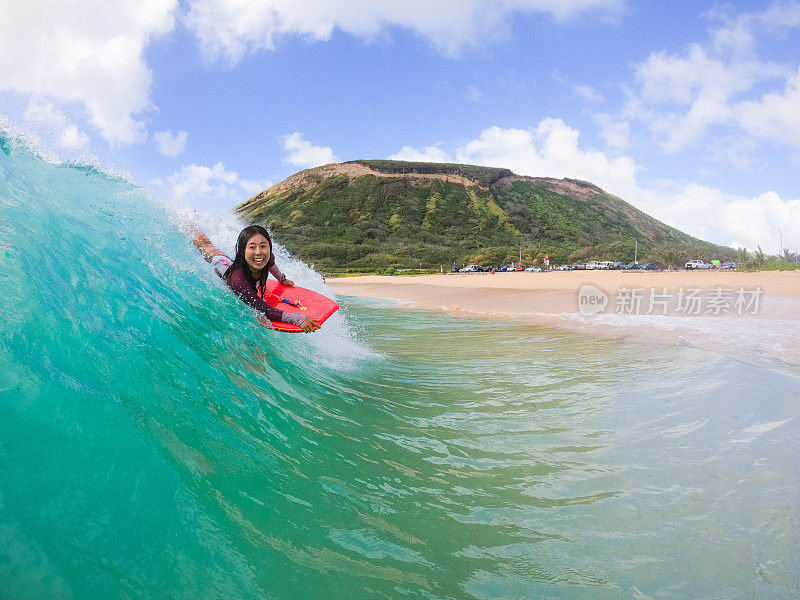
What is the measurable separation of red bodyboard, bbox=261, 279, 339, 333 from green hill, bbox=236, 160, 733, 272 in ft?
181

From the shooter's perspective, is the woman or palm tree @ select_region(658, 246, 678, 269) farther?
palm tree @ select_region(658, 246, 678, 269)

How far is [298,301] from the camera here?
19.5 feet

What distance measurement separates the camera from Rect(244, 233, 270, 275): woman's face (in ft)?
16.8

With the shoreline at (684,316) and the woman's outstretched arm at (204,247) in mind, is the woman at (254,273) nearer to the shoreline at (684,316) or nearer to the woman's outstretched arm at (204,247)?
the woman's outstretched arm at (204,247)

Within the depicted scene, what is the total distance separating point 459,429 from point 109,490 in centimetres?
278

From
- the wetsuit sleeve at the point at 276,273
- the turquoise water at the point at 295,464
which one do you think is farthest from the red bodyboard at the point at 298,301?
the turquoise water at the point at 295,464

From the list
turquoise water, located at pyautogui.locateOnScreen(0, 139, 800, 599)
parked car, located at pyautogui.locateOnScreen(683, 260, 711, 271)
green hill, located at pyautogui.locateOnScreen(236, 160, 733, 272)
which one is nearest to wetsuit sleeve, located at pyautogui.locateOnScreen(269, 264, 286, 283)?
turquoise water, located at pyautogui.locateOnScreen(0, 139, 800, 599)

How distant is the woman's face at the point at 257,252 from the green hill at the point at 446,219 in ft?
184

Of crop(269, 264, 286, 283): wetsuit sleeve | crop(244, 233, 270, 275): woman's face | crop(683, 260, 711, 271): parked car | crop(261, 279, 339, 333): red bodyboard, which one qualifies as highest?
crop(683, 260, 711, 271): parked car

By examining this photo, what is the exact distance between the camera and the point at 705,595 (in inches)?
84.0

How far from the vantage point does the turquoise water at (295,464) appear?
2.02 m

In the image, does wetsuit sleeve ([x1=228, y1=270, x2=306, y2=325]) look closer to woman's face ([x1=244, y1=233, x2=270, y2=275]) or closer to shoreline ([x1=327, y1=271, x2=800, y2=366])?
woman's face ([x1=244, y1=233, x2=270, y2=275])

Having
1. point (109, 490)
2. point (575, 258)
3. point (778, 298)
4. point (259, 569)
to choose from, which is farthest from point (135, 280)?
point (575, 258)

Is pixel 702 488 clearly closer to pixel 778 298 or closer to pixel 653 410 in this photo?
pixel 653 410
